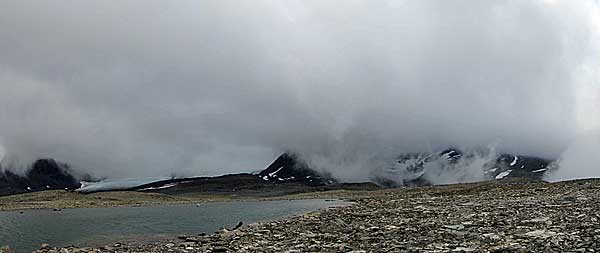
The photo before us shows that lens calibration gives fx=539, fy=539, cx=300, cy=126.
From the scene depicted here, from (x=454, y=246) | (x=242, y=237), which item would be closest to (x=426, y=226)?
(x=454, y=246)

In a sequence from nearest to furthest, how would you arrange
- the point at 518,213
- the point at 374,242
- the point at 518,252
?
1. the point at 518,252
2. the point at 374,242
3. the point at 518,213

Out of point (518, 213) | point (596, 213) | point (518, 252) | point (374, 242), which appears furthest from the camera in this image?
point (518, 213)

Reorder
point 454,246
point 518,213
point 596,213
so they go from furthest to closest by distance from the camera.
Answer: point 518,213
point 596,213
point 454,246

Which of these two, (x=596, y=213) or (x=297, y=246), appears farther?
(x=596, y=213)

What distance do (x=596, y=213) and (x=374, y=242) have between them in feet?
34.4

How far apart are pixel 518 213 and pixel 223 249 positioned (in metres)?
15.4

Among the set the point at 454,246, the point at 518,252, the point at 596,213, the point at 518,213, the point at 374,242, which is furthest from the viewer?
the point at 518,213

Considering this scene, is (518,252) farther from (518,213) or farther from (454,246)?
(518,213)

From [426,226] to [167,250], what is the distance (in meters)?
12.1

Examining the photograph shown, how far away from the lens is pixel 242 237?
28.0 metres

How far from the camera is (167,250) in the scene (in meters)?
24.5

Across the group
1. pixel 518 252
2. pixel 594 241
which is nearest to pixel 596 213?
pixel 594 241

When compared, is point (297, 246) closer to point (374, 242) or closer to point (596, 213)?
point (374, 242)

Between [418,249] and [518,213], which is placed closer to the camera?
[418,249]
